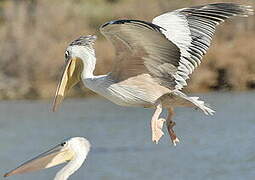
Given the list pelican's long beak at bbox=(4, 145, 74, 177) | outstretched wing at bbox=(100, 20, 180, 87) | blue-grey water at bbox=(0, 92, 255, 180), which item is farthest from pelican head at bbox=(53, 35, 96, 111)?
blue-grey water at bbox=(0, 92, 255, 180)

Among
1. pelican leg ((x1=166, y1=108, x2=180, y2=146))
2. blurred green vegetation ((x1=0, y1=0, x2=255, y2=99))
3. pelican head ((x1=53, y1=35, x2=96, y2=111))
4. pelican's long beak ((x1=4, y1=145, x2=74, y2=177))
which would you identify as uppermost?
pelican head ((x1=53, y1=35, x2=96, y2=111))

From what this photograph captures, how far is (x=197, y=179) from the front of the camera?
14.3 m

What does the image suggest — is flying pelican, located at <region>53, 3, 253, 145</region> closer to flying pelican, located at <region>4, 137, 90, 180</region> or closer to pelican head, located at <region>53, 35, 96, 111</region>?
pelican head, located at <region>53, 35, 96, 111</region>

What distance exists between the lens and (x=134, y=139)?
60.8 feet

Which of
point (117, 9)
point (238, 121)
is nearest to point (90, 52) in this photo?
point (238, 121)

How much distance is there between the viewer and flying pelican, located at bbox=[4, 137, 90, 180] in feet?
27.3

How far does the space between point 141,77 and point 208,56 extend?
14916 mm

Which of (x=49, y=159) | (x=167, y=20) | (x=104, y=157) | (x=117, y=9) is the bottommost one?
(x=117, y=9)

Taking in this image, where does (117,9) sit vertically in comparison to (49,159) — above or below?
below

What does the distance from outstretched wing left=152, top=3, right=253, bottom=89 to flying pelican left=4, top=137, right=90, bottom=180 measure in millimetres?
1969

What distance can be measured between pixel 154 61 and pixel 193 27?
0.80 m

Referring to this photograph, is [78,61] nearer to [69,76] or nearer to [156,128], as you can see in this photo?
[69,76]

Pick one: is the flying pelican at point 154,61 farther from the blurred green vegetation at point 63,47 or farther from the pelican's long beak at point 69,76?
the blurred green vegetation at point 63,47

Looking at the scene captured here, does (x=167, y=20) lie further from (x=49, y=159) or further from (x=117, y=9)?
(x=117, y=9)
